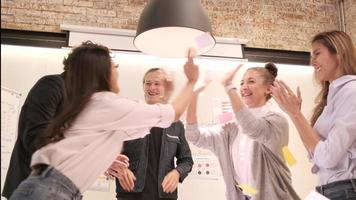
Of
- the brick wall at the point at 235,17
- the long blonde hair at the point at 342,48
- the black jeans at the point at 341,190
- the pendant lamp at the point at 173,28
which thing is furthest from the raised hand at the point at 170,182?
the brick wall at the point at 235,17

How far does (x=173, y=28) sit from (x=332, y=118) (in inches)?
38.1

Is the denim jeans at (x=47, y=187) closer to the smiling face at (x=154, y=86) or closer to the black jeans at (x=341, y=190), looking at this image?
the black jeans at (x=341, y=190)

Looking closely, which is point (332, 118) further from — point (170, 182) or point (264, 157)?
point (170, 182)

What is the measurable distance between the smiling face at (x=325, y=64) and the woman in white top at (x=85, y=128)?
776mm

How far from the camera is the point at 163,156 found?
296 cm

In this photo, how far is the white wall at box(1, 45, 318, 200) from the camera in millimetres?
3918

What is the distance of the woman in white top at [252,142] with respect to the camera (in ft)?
8.15

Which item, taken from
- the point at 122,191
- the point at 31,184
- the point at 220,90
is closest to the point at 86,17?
the point at 220,90

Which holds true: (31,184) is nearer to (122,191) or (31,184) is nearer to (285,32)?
(122,191)

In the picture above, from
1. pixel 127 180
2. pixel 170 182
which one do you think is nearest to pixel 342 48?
pixel 170 182

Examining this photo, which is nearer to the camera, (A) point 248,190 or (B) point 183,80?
(A) point 248,190

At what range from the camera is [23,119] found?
1.79 meters

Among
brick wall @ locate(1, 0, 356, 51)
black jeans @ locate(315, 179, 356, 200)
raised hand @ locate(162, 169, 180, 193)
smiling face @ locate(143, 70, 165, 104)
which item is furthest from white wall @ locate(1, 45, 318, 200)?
black jeans @ locate(315, 179, 356, 200)

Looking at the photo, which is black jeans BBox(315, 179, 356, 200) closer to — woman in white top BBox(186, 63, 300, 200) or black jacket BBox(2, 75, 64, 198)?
woman in white top BBox(186, 63, 300, 200)
